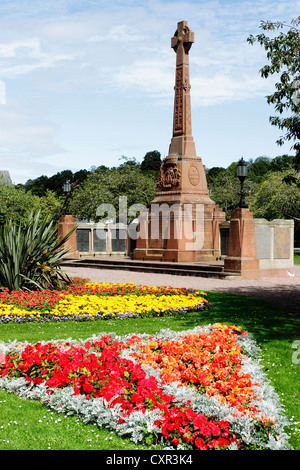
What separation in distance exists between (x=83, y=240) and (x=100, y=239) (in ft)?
3.47

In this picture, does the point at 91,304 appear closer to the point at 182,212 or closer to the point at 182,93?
the point at 182,212

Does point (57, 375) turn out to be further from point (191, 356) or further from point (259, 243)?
point (259, 243)

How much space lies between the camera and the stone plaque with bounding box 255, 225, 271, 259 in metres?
20.6

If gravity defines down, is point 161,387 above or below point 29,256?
below

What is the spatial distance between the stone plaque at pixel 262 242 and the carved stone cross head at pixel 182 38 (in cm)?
896

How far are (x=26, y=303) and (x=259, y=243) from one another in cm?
1255

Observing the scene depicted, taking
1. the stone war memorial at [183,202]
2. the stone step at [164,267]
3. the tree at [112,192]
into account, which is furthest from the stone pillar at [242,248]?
the tree at [112,192]

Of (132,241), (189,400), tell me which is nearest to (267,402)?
(189,400)

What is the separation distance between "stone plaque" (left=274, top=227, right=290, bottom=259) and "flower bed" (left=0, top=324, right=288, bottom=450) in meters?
14.2

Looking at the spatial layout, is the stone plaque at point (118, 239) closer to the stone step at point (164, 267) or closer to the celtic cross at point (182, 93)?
the stone step at point (164, 267)

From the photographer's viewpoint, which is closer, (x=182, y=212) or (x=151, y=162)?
(x=182, y=212)

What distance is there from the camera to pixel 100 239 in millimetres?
30641

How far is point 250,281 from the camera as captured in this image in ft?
58.2

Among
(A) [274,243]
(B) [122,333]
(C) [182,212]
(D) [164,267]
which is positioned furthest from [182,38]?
(B) [122,333]
